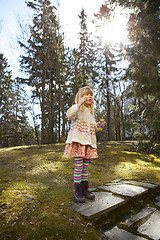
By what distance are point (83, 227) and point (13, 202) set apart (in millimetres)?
1032

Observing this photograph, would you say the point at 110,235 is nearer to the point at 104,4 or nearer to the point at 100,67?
the point at 104,4

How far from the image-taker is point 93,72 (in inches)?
558

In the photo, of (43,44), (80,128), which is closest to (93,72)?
(43,44)

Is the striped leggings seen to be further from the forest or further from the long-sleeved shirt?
the forest

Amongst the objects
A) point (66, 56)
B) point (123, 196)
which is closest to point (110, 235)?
point (123, 196)

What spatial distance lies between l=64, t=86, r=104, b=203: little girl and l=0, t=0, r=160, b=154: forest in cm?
455

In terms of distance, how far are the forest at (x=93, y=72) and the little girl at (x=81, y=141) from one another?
14.9 feet

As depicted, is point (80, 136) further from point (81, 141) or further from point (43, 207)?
point (43, 207)

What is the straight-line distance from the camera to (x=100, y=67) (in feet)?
49.0

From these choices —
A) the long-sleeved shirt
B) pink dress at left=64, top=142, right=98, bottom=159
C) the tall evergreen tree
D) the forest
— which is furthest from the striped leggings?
the tall evergreen tree

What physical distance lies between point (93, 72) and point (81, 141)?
12.6 m

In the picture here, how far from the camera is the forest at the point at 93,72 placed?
661 centimetres

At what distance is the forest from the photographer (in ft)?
21.7

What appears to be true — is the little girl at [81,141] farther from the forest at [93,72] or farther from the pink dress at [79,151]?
the forest at [93,72]
